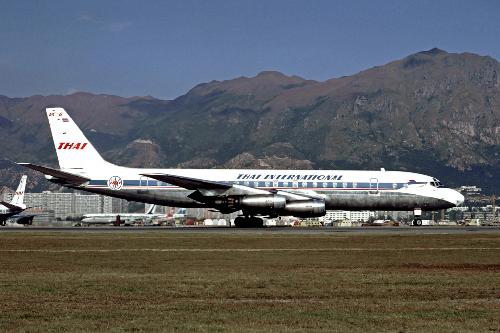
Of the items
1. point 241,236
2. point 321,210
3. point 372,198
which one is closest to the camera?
point 241,236

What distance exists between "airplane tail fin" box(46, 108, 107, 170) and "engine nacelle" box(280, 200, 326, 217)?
15636 mm

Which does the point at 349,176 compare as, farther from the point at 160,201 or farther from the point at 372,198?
the point at 160,201

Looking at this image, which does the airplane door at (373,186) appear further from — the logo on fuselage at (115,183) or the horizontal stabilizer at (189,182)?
the logo on fuselage at (115,183)

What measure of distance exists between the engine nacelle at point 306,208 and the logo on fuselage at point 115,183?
499 inches

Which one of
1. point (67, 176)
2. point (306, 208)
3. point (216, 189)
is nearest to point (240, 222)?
point (216, 189)

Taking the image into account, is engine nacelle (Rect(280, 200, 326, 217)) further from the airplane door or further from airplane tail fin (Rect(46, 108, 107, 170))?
airplane tail fin (Rect(46, 108, 107, 170))

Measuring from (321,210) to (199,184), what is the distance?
905 cm

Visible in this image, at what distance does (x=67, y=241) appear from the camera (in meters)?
42.0

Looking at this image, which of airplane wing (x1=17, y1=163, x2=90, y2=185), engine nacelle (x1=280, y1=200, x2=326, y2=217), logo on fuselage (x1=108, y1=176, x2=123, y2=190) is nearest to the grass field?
engine nacelle (x1=280, y1=200, x2=326, y2=217)

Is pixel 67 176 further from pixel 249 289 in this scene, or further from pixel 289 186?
pixel 249 289

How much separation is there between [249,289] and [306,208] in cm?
3857

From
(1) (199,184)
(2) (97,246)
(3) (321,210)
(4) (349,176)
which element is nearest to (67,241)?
(2) (97,246)

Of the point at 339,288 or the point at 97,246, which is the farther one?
the point at 97,246

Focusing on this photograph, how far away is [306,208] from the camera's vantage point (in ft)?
192
